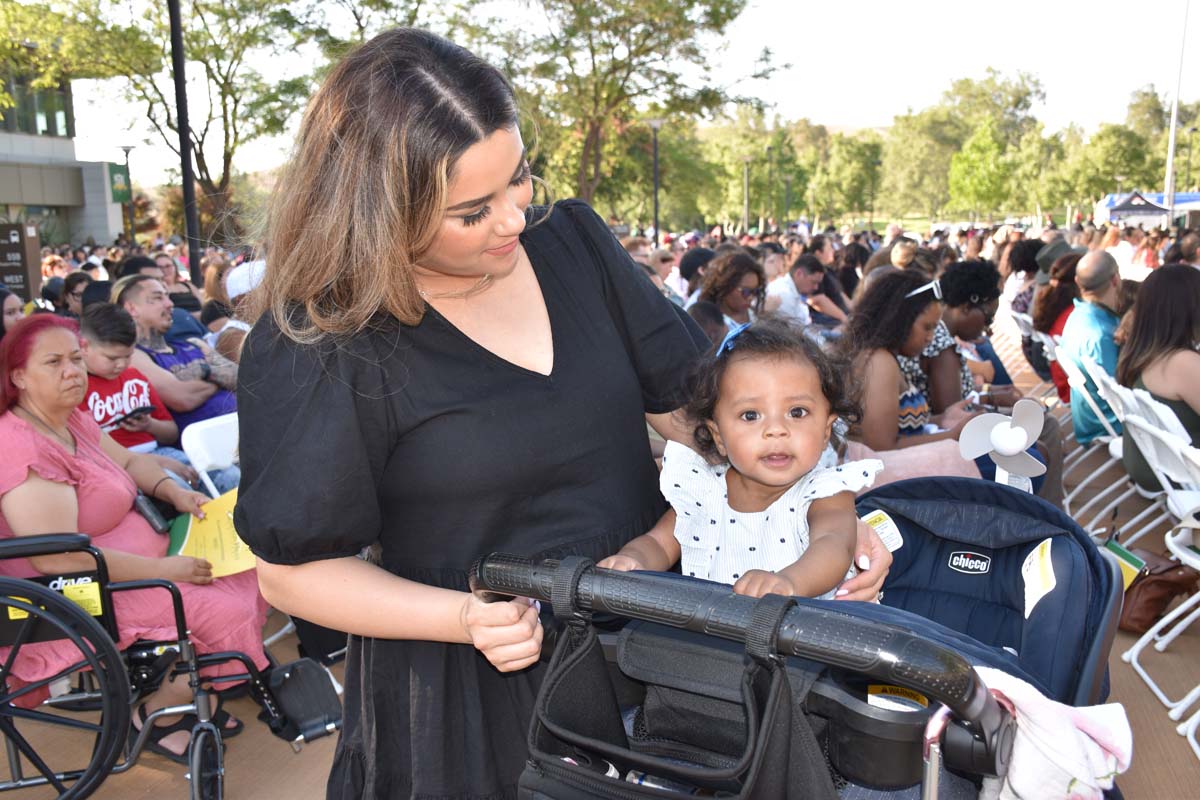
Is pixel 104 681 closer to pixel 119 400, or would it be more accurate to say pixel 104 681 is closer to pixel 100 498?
pixel 100 498

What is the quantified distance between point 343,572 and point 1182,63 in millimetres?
29413

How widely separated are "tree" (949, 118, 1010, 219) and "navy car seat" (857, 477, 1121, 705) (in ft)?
190

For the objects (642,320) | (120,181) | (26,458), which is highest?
(120,181)

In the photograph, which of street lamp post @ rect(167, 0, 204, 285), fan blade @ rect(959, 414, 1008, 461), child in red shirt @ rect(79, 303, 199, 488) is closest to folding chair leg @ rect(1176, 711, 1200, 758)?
fan blade @ rect(959, 414, 1008, 461)

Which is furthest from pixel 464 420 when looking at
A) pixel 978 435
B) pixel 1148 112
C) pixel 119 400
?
pixel 1148 112

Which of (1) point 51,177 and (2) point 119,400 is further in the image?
(1) point 51,177

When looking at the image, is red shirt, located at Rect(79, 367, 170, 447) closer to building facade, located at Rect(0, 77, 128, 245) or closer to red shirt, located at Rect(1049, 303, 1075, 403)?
red shirt, located at Rect(1049, 303, 1075, 403)

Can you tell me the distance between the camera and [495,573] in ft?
3.92

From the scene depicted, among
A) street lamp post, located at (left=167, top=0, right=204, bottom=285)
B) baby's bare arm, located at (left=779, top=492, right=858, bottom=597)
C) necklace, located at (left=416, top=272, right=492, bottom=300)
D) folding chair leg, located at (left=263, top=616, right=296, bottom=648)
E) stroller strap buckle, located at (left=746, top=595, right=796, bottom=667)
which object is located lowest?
folding chair leg, located at (left=263, top=616, right=296, bottom=648)

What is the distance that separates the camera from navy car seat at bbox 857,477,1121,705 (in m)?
1.78

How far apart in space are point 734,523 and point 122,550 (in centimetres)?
269

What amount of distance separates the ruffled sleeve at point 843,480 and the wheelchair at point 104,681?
2.26 metres

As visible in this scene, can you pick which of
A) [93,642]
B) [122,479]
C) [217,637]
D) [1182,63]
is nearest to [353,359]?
[93,642]

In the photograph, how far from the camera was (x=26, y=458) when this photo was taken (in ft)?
10.9
